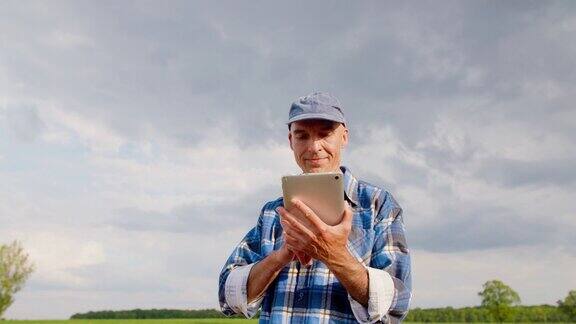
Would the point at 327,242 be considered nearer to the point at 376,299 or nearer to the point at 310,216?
the point at 310,216

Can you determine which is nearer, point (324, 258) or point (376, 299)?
point (324, 258)

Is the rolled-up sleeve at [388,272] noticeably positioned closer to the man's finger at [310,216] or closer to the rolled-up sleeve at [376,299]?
the rolled-up sleeve at [376,299]

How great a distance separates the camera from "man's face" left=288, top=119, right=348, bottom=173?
4371 millimetres

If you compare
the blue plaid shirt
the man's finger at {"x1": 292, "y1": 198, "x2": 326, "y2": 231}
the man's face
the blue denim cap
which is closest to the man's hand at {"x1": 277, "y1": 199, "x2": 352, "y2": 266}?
the man's finger at {"x1": 292, "y1": 198, "x2": 326, "y2": 231}

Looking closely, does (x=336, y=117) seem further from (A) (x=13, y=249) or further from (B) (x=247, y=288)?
(A) (x=13, y=249)

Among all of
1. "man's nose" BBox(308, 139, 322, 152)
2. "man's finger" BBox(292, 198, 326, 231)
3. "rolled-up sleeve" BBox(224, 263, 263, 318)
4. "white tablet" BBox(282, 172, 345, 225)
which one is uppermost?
"man's nose" BBox(308, 139, 322, 152)

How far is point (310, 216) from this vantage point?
371cm

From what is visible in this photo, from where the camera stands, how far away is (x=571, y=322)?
78.8 m

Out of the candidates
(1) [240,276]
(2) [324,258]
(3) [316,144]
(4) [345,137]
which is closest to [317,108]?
(3) [316,144]

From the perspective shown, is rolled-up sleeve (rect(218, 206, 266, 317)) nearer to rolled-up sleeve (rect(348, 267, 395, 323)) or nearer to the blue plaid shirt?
the blue plaid shirt

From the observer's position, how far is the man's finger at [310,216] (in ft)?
12.2

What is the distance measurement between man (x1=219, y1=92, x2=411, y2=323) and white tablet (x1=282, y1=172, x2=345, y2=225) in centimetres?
7

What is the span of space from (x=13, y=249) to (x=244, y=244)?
56191mm

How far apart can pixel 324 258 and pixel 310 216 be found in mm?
282
